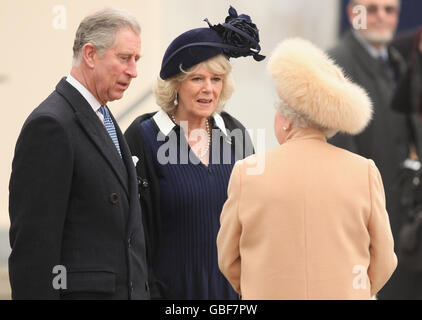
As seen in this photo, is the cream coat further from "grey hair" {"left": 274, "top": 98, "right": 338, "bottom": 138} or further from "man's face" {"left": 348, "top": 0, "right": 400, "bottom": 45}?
"man's face" {"left": 348, "top": 0, "right": 400, "bottom": 45}

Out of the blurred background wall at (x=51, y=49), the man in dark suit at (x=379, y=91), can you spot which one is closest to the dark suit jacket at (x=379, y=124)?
the man in dark suit at (x=379, y=91)

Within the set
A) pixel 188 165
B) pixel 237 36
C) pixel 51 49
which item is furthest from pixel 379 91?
pixel 188 165

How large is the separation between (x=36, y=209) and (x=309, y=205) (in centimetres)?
98

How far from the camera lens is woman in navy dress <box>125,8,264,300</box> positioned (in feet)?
13.8

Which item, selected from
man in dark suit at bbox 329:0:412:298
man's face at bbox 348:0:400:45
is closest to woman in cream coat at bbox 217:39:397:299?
man in dark suit at bbox 329:0:412:298

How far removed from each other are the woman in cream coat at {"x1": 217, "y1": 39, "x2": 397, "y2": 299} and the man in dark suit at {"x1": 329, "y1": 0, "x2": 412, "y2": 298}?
287cm

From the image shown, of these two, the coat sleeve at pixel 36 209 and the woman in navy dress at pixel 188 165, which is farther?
the woman in navy dress at pixel 188 165

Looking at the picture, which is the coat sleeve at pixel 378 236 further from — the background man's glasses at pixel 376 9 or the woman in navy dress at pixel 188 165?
the background man's glasses at pixel 376 9

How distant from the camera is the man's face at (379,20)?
6973 mm

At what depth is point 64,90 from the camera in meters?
3.58

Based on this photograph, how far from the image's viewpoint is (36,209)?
3330 mm

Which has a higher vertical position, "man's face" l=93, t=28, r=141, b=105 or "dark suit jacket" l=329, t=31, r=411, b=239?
"man's face" l=93, t=28, r=141, b=105

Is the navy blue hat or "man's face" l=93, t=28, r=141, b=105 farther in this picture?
the navy blue hat
